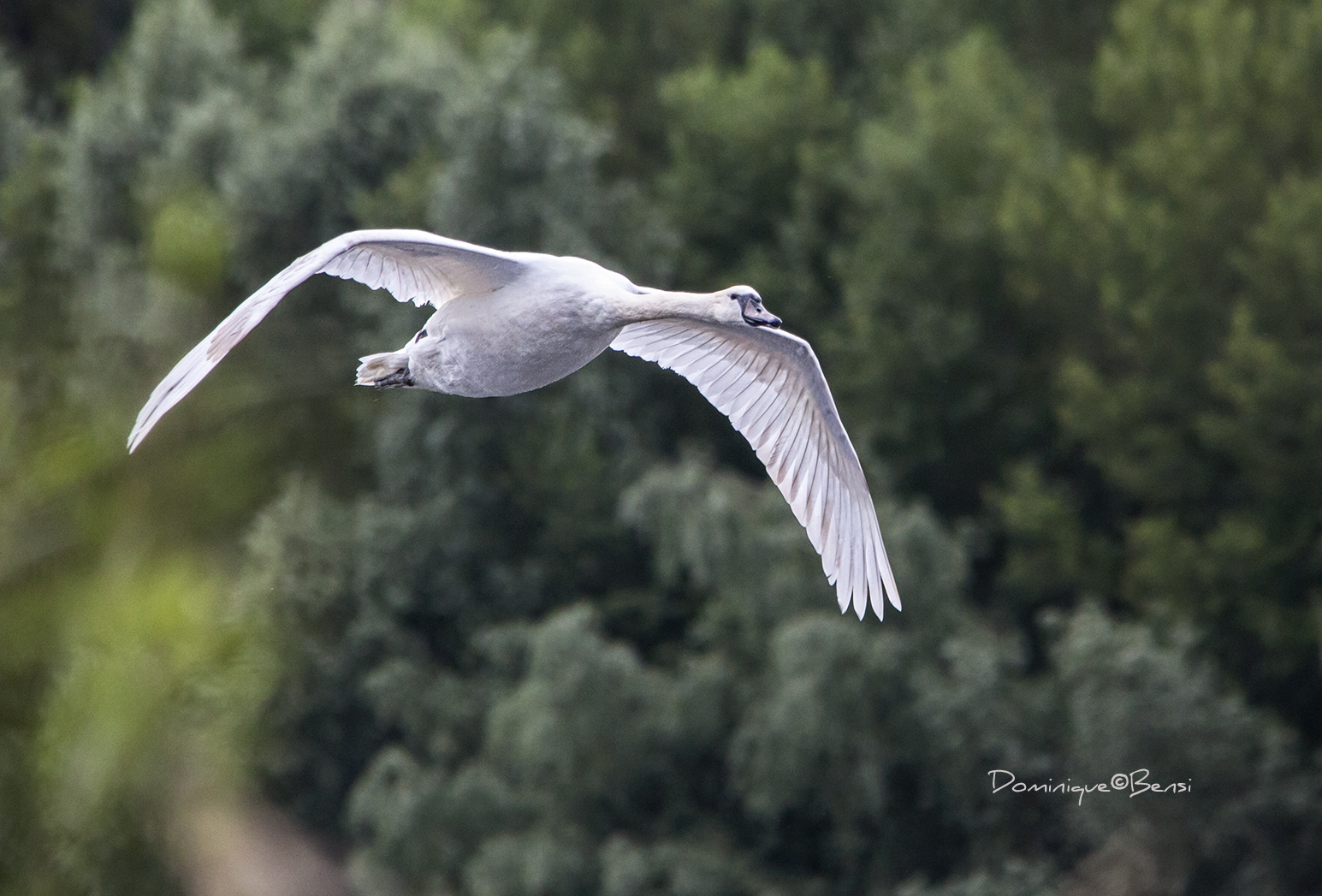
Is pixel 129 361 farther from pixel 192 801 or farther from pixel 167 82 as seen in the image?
pixel 167 82

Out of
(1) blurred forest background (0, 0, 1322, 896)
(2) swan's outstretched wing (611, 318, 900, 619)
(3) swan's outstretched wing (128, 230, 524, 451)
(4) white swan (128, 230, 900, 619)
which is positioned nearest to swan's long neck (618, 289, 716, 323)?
(4) white swan (128, 230, 900, 619)

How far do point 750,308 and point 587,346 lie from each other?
75 centimetres

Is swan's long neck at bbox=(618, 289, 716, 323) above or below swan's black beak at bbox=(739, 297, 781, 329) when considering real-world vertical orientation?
below

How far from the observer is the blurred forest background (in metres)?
19.6

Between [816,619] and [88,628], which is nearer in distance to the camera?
[88,628]

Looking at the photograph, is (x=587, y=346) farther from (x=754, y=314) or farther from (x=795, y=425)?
(x=795, y=425)

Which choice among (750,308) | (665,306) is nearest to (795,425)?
(750,308)

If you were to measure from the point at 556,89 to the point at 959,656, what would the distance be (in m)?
8.72

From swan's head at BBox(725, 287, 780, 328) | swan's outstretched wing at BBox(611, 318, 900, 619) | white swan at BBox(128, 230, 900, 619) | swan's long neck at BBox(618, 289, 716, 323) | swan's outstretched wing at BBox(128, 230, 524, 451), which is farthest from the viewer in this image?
swan's outstretched wing at BBox(611, 318, 900, 619)

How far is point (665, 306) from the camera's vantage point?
728 cm

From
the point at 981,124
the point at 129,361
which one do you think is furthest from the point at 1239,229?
the point at 129,361

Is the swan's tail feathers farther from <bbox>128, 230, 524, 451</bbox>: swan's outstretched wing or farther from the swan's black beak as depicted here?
the swan's black beak

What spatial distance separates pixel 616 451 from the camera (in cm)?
2366

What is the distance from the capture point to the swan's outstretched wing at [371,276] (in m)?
5.92
